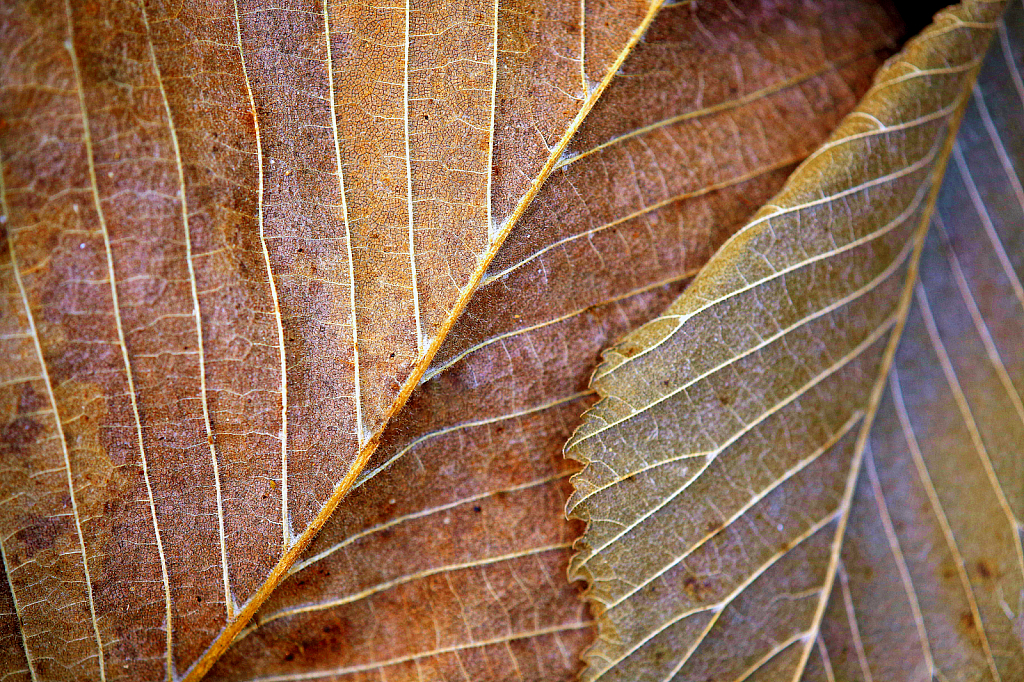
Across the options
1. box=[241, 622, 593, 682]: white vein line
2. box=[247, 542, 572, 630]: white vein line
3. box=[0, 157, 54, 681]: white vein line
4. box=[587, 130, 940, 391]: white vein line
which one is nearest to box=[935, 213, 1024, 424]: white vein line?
box=[587, 130, 940, 391]: white vein line

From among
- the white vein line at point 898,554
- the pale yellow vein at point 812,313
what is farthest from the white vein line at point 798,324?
the white vein line at point 898,554

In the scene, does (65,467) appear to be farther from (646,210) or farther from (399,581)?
(646,210)

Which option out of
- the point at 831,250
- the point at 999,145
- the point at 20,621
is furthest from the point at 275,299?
the point at 999,145

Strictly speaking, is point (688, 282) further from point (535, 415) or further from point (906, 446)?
point (906, 446)

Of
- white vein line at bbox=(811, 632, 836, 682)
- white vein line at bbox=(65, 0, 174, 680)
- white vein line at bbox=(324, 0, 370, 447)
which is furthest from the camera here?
white vein line at bbox=(811, 632, 836, 682)

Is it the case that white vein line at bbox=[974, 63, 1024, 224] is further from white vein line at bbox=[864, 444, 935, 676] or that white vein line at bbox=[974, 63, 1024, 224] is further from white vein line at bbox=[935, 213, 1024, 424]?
white vein line at bbox=[864, 444, 935, 676]

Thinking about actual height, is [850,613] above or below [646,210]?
below

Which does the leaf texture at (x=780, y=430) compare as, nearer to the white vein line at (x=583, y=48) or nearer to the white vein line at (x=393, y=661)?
the white vein line at (x=393, y=661)
